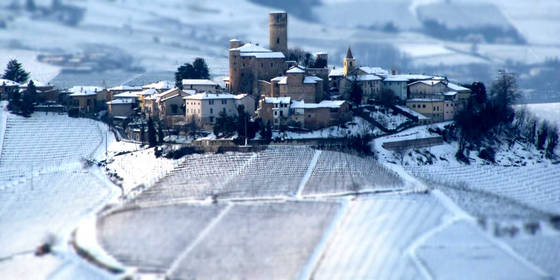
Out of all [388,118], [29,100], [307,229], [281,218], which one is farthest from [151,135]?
[307,229]

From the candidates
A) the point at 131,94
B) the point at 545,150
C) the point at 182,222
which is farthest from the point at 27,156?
the point at 545,150

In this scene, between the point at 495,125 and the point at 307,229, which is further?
the point at 495,125

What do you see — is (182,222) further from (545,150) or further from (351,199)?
(545,150)

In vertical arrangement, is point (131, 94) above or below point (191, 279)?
above

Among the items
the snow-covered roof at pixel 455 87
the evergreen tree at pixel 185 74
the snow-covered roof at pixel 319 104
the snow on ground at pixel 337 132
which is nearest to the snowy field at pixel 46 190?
the evergreen tree at pixel 185 74

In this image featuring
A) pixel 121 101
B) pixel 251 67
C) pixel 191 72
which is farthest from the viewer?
pixel 191 72

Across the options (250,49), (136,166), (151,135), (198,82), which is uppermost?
(250,49)

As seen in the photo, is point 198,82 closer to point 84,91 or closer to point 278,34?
point 278,34
